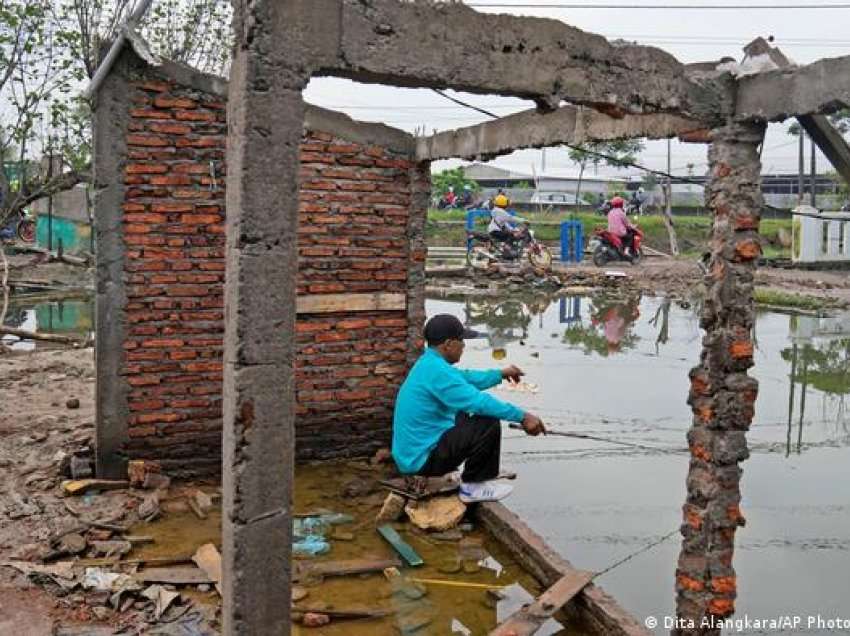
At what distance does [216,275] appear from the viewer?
6465 millimetres

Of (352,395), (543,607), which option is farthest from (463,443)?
(352,395)

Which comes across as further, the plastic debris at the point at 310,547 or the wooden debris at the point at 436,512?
the wooden debris at the point at 436,512

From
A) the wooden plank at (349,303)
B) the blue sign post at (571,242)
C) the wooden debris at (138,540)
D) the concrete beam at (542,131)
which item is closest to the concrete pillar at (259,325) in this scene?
the concrete beam at (542,131)

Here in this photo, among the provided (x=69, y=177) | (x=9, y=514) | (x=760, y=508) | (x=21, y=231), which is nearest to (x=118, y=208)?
(x=9, y=514)

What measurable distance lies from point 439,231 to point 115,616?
27569mm

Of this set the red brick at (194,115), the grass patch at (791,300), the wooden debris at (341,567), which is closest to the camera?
the wooden debris at (341,567)

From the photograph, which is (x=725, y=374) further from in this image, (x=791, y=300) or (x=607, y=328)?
(x=791, y=300)

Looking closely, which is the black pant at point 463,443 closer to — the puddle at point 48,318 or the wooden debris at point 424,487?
the wooden debris at point 424,487

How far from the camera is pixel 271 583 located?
3.22 m

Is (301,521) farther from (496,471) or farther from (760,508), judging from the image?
(760,508)

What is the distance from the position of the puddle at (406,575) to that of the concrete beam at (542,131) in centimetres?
282

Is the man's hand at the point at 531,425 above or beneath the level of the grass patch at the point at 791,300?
beneath

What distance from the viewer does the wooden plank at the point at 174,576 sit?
470 cm

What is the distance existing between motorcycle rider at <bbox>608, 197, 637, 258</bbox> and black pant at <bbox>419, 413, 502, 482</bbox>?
57.8ft
